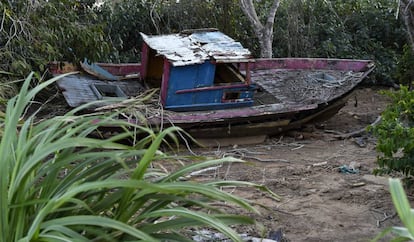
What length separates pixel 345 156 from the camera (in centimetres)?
794

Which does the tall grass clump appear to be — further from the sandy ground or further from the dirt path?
the dirt path

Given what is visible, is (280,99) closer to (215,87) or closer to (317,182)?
(215,87)

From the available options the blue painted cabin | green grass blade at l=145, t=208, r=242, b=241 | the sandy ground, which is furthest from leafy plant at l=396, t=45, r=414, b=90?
green grass blade at l=145, t=208, r=242, b=241

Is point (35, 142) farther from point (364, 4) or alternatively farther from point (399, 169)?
point (364, 4)

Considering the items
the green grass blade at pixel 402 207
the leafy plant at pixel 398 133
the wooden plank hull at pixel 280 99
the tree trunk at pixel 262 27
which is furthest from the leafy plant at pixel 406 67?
the green grass blade at pixel 402 207

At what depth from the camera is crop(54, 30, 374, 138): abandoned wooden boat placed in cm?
800

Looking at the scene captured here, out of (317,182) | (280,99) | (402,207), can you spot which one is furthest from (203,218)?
(280,99)

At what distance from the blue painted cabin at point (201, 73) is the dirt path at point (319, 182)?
677 mm

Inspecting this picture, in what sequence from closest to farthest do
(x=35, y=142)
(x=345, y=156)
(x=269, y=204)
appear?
(x=35, y=142) < (x=269, y=204) < (x=345, y=156)

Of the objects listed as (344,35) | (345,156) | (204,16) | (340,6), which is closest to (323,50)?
(344,35)

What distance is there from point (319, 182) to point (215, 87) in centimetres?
209

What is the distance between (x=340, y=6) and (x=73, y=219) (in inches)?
481

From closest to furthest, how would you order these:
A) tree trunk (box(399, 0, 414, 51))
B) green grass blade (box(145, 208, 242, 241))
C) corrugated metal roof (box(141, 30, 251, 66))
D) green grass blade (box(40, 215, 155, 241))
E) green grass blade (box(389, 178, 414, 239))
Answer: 1. green grass blade (box(389, 178, 414, 239))
2. green grass blade (box(40, 215, 155, 241))
3. green grass blade (box(145, 208, 242, 241))
4. corrugated metal roof (box(141, 30, 251, 66))
5. tree trunk (box(399, 0, 414, 51))

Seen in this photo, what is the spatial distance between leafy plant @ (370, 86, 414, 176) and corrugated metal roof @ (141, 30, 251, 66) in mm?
2738
